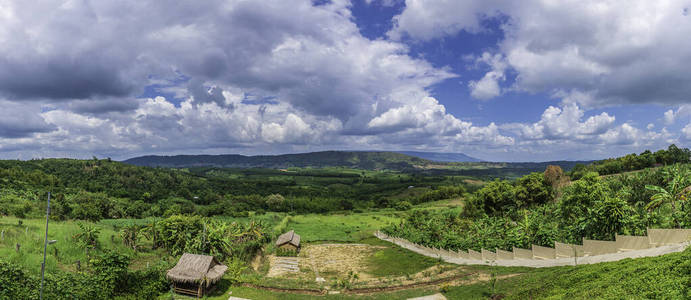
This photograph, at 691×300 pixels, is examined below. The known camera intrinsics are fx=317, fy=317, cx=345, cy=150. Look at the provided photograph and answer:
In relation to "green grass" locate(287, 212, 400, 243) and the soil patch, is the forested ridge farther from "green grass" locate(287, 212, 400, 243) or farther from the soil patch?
"green grass" locate(287, 212, 400, 243)

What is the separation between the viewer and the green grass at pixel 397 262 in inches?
1106

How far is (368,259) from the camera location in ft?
117

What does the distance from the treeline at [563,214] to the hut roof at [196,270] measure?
69.6 feet

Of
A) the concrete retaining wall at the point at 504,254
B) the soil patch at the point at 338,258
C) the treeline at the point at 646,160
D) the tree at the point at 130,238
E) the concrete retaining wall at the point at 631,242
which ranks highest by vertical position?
the treeline at the point at 646,160

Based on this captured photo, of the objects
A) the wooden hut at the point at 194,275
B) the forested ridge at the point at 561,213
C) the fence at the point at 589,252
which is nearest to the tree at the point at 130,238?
the wooden hut at the point at 194,275

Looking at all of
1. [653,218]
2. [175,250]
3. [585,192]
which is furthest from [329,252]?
[653,218]

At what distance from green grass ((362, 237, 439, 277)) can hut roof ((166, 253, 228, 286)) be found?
13962 mm

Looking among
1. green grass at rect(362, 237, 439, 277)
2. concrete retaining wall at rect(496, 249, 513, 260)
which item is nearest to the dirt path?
concrete retaining wall at rect(496, 249, 513, 260)

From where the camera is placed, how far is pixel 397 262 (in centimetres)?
3216

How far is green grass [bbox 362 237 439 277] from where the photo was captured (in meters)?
28.1

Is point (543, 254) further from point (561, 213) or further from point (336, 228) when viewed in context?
point (336, 228)

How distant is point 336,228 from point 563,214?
3733 cm

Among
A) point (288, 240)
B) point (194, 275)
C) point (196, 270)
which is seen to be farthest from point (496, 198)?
point (194, 275)

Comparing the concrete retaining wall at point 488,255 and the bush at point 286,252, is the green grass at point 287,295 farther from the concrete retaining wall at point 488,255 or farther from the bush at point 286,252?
the bush at point 286,252
